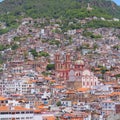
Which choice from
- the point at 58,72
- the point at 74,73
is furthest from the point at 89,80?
the point at 58,72

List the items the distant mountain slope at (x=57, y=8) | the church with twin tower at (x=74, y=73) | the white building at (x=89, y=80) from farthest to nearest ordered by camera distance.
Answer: the distant mountain slope at (x=57, y=8), the church with twin tower at (x=74, y=73), the white building at (x=89, y=80)

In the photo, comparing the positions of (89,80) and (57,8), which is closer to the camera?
(89,80)

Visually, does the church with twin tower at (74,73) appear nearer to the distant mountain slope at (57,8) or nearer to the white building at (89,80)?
the white building at (89,80)

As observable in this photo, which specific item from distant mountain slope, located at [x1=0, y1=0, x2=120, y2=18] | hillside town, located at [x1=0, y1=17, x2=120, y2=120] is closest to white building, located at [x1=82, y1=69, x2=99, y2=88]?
hillside town, located at [x1=0, y1=17, x2=120, y2=120]

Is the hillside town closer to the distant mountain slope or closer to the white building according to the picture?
the white building

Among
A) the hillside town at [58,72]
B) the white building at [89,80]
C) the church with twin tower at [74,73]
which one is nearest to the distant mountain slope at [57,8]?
the hillside town at [58,72]

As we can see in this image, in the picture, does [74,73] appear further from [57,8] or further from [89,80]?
[57,8]

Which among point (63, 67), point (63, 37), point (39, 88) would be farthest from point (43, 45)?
point (39, 88)
